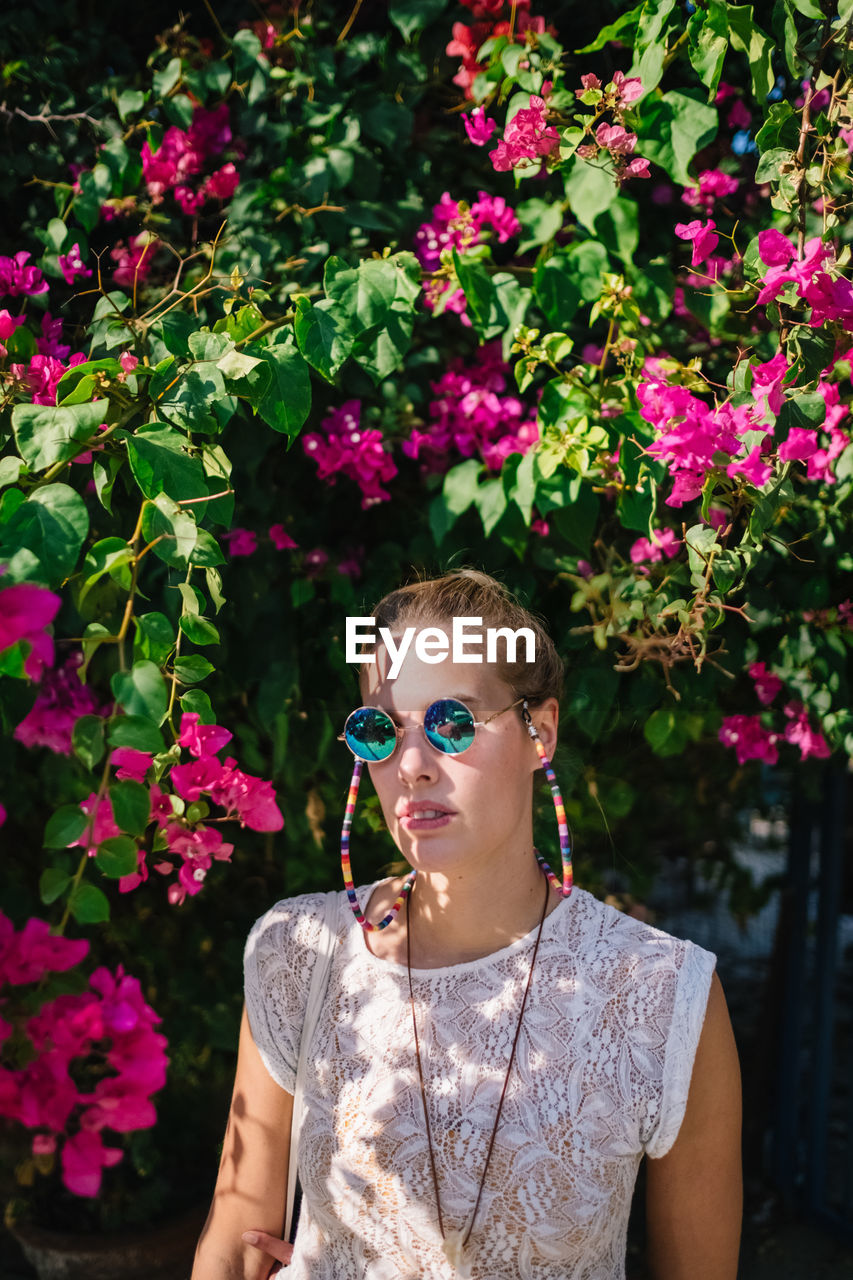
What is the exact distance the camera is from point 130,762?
3.23 feet

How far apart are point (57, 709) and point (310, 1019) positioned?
558 millimetres

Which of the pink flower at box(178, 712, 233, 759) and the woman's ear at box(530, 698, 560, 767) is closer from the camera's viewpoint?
the pink flower at box(178, 712, 233, 759)

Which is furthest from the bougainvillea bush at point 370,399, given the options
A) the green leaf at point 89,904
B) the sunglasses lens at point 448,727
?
the sunglasses lens at point 448,727

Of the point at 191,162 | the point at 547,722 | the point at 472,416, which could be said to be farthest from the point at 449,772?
the point at 191,162

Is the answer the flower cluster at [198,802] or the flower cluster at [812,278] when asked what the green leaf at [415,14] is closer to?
the flower cluster at [812,278]

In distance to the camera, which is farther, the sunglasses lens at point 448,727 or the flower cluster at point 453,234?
the flower cluster at point 453,234

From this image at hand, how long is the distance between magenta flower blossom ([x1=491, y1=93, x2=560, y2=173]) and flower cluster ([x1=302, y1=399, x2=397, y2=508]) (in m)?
0.40

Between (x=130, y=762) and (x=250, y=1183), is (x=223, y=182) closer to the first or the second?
(x=130, y=762)

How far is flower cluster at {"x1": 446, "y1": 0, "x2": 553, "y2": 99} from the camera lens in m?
1.58

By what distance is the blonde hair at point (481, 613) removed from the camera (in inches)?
48.5

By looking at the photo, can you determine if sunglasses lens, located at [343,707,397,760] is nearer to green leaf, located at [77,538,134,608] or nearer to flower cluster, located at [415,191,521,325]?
green leaf, located at [77,538,134,608]

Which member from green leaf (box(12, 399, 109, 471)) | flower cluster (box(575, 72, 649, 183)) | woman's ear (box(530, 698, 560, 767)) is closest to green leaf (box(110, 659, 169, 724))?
green leaf (box(12, 399, 109, 471))

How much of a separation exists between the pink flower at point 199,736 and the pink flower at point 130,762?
108mm

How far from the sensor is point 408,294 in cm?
131
